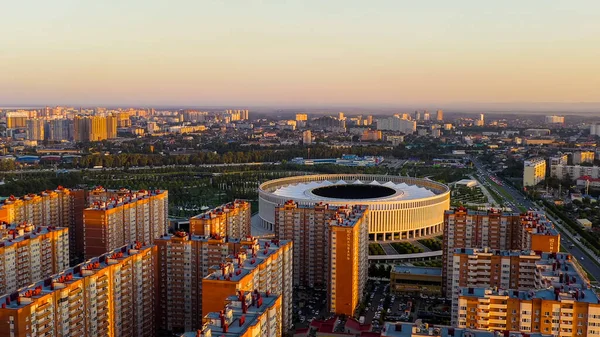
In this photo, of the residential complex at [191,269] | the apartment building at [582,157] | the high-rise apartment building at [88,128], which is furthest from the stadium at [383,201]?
the high-rise apartment building at [88,128]

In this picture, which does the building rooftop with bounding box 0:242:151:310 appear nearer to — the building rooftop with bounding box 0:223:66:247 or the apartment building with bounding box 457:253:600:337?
the building rooftop with bounding box 0:223:66:247

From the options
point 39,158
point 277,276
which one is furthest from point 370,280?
point 39,158

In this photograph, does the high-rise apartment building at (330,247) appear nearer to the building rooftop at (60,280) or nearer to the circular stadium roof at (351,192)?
the building rooftop at (60,280)

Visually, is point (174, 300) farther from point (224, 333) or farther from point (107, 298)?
point (224, 333)

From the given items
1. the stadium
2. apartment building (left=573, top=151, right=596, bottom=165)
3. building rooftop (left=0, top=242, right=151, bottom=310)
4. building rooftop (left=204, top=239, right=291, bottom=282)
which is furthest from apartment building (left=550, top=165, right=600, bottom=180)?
building rooftop (left=0, top=242, right=151, bottom=310)

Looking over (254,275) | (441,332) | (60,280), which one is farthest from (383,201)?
(60,280)
